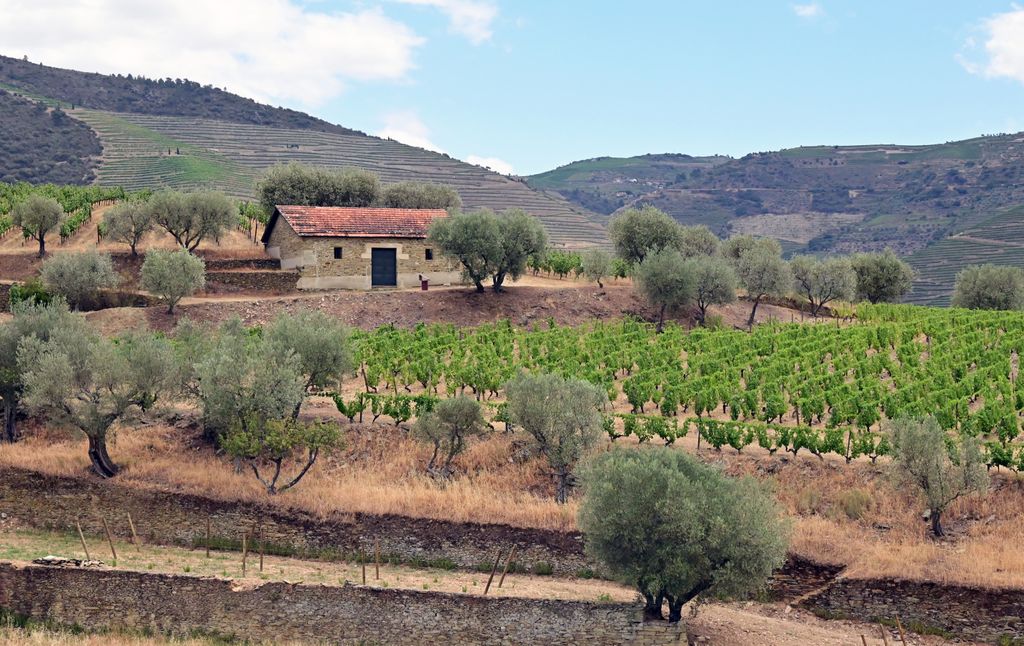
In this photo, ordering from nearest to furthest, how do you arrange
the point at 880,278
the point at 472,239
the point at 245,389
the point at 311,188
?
the point at 245,389, the point at 472,239, the point at 311,188, the point at 880,278

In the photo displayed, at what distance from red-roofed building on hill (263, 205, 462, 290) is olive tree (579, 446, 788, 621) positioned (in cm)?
3121

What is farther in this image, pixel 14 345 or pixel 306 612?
pixel 14 345

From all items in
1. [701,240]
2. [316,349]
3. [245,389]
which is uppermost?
[701,240]

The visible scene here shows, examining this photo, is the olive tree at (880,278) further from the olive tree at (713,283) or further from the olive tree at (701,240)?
the olive tree at (713,283)

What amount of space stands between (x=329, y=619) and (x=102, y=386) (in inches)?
525

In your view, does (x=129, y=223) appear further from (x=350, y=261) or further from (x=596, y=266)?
(x=596, y=266)

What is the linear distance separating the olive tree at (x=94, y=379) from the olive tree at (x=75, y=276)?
14.4 meters

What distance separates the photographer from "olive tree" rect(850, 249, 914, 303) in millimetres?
74375

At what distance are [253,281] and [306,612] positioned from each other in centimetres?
3235

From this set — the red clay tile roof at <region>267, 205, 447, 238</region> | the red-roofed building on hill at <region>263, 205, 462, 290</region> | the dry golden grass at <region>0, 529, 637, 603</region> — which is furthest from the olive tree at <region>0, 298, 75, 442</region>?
the red clay tile roof at <region>267, 205, 447, 238</region>

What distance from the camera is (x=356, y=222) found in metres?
56.4

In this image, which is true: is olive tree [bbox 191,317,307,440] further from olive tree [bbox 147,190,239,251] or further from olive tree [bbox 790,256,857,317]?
olive tree [bbox 790,256,857,317]

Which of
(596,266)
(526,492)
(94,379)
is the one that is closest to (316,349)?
(94,379)

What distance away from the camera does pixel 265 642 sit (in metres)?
24.5
